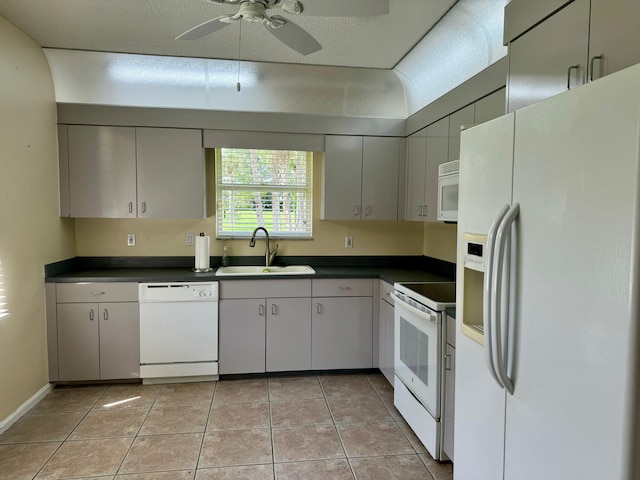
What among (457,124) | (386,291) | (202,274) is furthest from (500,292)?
(202,274)

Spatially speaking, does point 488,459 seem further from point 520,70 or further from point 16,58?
point 16,58

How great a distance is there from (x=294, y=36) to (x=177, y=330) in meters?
2.40

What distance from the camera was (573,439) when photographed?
1.04 m

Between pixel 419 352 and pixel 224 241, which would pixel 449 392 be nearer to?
pixel 419 352

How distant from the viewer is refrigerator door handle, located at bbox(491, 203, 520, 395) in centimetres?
125

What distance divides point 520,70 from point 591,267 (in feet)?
4.06

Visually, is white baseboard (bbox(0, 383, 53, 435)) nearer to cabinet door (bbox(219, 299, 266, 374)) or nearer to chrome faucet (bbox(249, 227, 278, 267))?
cabinet door (bbox(219, 299, 266, 374))

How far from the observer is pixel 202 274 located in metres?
3.39

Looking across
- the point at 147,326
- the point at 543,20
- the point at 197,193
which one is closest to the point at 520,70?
the point at 543,20

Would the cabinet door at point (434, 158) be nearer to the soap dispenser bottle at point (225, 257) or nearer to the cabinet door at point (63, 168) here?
the soap dispenser bottle at point (225, 257)

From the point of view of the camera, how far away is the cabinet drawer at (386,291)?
3.20m

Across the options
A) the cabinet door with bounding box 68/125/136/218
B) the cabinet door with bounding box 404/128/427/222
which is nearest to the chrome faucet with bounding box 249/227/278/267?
the cabinet door with bounding box 68/125/136/218

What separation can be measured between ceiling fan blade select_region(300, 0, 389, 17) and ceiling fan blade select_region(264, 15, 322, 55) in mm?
105

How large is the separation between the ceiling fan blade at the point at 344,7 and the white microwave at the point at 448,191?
3.39ft
